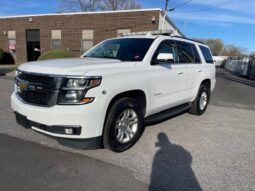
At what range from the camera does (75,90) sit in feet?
10.5

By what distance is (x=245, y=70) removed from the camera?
25625mm

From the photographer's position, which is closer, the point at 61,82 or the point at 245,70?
the point at 61,82

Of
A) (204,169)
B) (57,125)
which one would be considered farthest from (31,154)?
(204,169)

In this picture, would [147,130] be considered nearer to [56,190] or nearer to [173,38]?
[173,38]

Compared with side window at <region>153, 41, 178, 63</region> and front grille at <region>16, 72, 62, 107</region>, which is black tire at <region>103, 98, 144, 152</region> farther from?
side window at <region>153, 41, 178, 63</region>

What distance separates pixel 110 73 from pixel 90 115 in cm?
69

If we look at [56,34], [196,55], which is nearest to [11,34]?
[56,34]

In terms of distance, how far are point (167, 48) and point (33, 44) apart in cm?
2250

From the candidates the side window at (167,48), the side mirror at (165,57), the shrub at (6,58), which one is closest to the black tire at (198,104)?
the side window at (167,48)

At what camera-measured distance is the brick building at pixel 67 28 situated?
19.4m

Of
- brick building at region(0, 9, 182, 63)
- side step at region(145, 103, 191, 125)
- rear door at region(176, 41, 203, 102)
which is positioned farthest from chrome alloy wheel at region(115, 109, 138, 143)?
brick building at region(0, 9, 182, 63)

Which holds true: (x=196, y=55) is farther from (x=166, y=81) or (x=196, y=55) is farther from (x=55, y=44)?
(x=55, y=44)

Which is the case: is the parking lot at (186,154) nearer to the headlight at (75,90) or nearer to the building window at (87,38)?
the headlight at (75,90)

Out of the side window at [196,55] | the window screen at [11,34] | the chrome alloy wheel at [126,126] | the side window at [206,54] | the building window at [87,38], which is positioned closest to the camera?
the chrome alloy wheel at [126,126]
